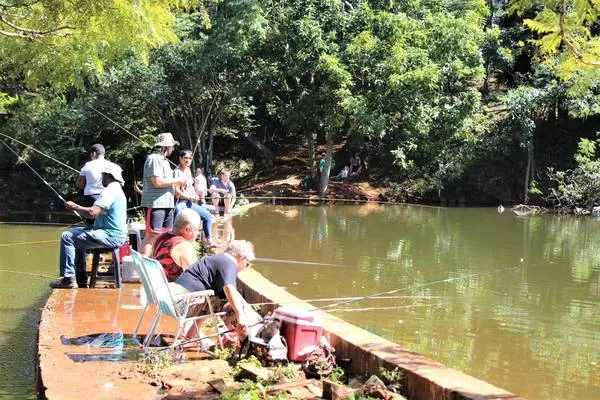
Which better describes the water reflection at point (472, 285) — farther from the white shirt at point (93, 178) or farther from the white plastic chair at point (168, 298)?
the white shirt at point (93, 178)

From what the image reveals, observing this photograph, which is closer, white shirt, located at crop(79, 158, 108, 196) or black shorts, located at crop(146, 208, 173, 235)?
white shirt, located at crop(79, 158, 108, 196)

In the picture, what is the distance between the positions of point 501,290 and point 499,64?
2427 cm

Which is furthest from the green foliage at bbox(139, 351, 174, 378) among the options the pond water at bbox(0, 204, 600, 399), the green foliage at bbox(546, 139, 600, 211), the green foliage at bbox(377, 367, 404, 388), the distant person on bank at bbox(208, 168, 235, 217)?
the green foliage at bbox(546, 139, 600, 211)

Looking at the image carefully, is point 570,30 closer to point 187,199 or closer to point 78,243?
point 78,243

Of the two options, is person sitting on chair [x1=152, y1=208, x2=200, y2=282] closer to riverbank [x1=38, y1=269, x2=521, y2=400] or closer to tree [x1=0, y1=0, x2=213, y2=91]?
riverbank [x1=38, y1=269, x2=521, y2=400]

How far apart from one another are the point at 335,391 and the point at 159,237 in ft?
9.52

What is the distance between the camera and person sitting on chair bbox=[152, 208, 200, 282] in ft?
19.9

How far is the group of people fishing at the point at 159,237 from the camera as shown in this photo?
5430 mm

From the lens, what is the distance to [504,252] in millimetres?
14469

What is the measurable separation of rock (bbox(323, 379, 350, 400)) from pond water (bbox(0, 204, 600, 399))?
6.57 feet

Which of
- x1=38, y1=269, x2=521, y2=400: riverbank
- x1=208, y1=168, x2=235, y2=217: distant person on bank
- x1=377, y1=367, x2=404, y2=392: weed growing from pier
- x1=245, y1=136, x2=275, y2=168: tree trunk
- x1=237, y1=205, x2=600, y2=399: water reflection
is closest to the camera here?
x1=38, y1=269, x2=521, y2=400: riverbank

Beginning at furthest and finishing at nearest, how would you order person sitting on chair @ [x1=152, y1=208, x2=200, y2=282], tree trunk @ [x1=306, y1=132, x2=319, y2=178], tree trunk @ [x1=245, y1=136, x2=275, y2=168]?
tree trunk @ [x1=245, y1=136, x2=275, y2=168], tree trunk @ [x1=306, y1=132, x2=319, y2=178], person sitting on chair @ [x1=152, y1=208, x2=200, y2=282]

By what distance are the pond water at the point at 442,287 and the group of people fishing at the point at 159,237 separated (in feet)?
3.43

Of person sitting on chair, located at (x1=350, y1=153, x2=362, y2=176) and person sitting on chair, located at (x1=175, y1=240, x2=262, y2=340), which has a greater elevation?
person sitting on chair, located at (x1=350, y1=153, x2=362, y2=176)
